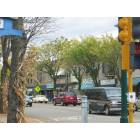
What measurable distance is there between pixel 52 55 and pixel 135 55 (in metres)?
61.5

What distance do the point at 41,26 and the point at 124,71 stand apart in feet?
48.3

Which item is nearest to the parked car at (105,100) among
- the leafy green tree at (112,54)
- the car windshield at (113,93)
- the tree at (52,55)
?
the car windshield at (113,93)

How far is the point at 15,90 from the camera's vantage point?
20.2 metres

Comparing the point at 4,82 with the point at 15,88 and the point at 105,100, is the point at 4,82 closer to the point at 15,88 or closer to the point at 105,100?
the point at 105,100

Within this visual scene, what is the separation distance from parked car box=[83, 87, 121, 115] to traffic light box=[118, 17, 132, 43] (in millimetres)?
19506

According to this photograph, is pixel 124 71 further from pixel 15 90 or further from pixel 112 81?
pixel 112 81

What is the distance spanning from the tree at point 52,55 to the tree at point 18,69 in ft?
142

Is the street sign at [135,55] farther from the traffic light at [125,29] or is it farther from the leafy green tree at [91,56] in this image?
the leafy green tree at [91,56]

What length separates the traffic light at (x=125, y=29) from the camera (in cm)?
1308

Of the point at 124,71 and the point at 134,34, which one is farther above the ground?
the point at 134,34

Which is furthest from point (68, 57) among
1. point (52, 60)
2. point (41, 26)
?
point (41, 26)

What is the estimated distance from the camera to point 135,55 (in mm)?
13086

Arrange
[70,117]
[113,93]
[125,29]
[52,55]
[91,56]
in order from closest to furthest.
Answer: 1. [125,29]
2. [70,117]
3. [113,93]
4. [91,56]
5. [52,55]

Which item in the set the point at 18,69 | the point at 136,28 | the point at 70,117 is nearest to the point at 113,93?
the point at 70,117
